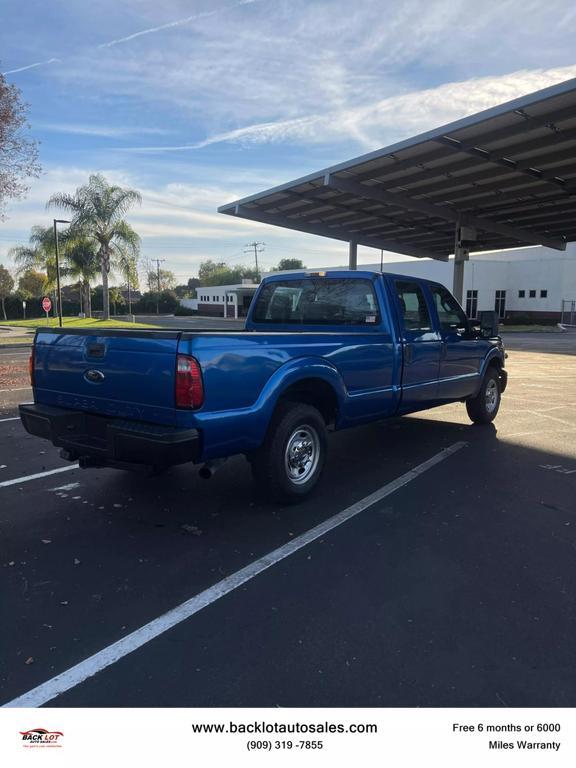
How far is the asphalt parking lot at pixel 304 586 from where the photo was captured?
2531mm

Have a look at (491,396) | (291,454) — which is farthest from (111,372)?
(491,396)

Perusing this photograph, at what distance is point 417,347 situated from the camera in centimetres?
600

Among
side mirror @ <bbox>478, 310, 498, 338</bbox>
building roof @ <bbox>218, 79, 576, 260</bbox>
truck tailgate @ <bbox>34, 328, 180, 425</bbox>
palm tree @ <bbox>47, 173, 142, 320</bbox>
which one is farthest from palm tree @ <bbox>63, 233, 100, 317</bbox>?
truck tailgate @ <bbox>34, 328, 180, 425</bbox>

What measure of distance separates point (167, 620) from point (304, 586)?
0.84 meters

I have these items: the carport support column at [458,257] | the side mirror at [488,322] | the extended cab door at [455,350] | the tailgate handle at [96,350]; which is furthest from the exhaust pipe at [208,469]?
the carport support column at [458,257]

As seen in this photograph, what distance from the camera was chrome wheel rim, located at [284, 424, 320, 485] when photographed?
465 centimetres

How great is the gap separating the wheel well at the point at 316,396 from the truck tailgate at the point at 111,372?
44.9 inches

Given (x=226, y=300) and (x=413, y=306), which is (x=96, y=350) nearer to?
(x=413, y=306)

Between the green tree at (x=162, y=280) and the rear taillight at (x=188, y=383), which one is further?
the green tree at (x=162, y=280)

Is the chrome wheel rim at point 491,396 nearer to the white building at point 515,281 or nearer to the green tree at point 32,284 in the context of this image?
the white building at point 515,281

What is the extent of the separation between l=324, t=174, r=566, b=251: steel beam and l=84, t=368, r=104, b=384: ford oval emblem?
12.1m
